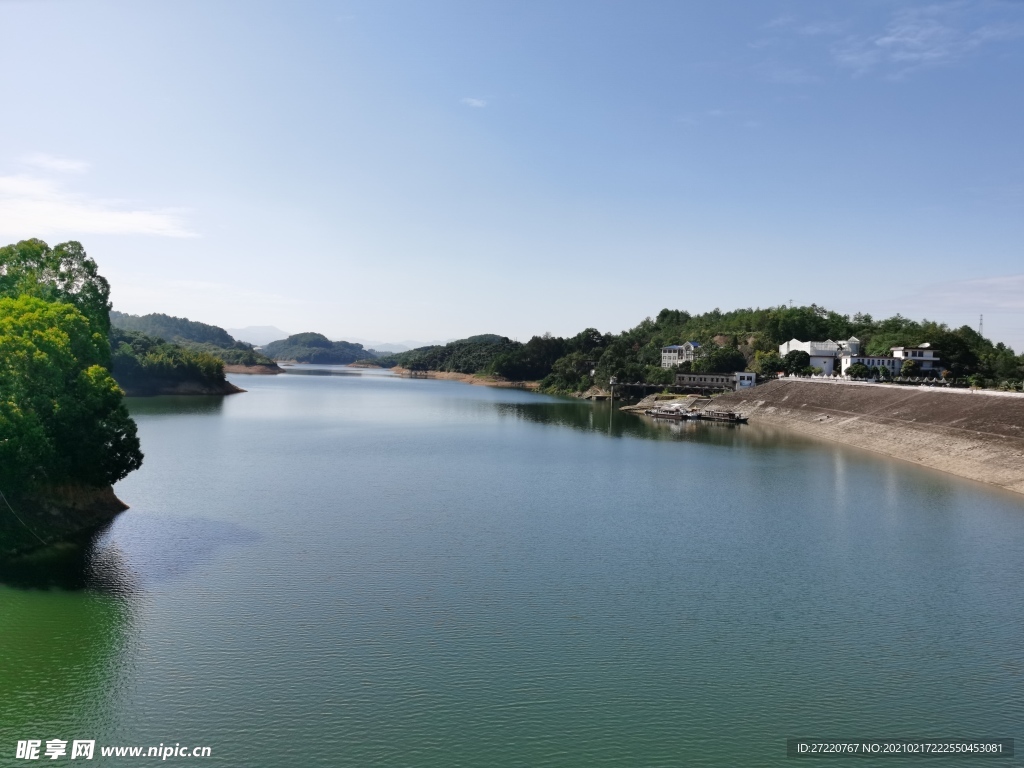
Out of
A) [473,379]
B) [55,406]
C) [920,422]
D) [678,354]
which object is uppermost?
[678,354]

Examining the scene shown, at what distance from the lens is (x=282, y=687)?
501 inches

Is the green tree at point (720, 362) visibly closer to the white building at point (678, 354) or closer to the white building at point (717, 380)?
the white building at point (717, 380)

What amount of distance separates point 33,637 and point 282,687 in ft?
20.4

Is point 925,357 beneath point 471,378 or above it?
above

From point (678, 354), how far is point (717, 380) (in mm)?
16441

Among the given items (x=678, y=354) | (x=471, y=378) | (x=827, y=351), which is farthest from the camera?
(x=471, y=378)

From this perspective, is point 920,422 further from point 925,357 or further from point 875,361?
point 875,361

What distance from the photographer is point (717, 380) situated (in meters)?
89.3

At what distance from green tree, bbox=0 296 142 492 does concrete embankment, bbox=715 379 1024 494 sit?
40.1 m

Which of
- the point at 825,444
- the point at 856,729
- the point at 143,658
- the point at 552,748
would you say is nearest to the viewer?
the point at 552,748

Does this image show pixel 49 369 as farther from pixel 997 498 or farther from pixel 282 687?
pixel 997 498

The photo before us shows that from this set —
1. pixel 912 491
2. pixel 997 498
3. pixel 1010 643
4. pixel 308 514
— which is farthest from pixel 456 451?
pixel 1010 643

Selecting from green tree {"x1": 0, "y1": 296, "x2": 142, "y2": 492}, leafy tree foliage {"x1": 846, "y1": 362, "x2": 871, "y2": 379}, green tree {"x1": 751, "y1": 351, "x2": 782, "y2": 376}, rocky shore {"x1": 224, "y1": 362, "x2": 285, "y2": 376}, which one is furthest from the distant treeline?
green tree {"x1": 0, "y1": 296, "x2": 142, "y2": 492}
